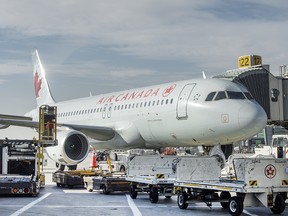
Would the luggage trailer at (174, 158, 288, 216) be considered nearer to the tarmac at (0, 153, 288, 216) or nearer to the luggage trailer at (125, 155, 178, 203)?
the tarmac at (0, 153, 288, 216)

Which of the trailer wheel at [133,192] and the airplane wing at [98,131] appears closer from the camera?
the trailer wheel at [133,192]

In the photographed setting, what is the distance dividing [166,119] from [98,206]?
230 inches

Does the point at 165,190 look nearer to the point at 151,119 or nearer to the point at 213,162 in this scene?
the point at 213,162

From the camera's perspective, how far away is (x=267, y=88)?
71.2 ft

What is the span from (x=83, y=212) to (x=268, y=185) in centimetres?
398

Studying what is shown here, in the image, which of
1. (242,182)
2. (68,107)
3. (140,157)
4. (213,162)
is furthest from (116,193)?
(68,107)

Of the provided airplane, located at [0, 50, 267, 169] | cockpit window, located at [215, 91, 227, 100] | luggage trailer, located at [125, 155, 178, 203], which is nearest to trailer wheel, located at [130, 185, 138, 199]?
luggage trailer, located at [125, 155, 178, 203]

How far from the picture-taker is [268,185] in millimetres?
10594

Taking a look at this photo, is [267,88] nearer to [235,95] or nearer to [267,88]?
[267,88]

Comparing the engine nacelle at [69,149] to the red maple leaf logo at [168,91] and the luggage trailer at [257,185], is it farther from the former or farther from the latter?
the luggage trailer at [257,185]

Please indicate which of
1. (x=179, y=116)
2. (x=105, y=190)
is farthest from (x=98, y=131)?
(x=105, y=190)

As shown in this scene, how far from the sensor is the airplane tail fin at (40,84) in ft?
113

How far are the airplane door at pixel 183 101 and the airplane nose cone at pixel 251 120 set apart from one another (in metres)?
2.06

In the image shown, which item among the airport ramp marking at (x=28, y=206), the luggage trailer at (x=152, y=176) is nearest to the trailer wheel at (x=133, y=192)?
the luggage trailer at (x=152, y=176)
